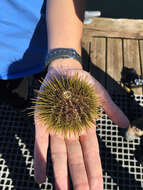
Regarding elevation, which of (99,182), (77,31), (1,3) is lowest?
(99,182)

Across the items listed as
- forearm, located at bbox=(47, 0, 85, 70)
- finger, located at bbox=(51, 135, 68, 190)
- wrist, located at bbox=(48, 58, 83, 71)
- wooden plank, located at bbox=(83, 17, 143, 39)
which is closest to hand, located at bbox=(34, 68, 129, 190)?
finger, located at bbox=(51, 135, 68, 190)

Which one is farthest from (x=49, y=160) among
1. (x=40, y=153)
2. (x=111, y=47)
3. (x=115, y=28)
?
(x=115, y=28)

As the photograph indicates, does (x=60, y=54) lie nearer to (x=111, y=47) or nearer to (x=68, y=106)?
(x=68, y=106)

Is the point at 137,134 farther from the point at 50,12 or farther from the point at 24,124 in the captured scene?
the point at 50,12

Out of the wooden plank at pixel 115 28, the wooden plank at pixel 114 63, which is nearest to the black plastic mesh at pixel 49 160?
the wooden plank at pixel 114 63

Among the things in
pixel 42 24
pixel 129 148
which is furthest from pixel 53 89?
pixel 129 148

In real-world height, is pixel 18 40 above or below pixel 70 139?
above
